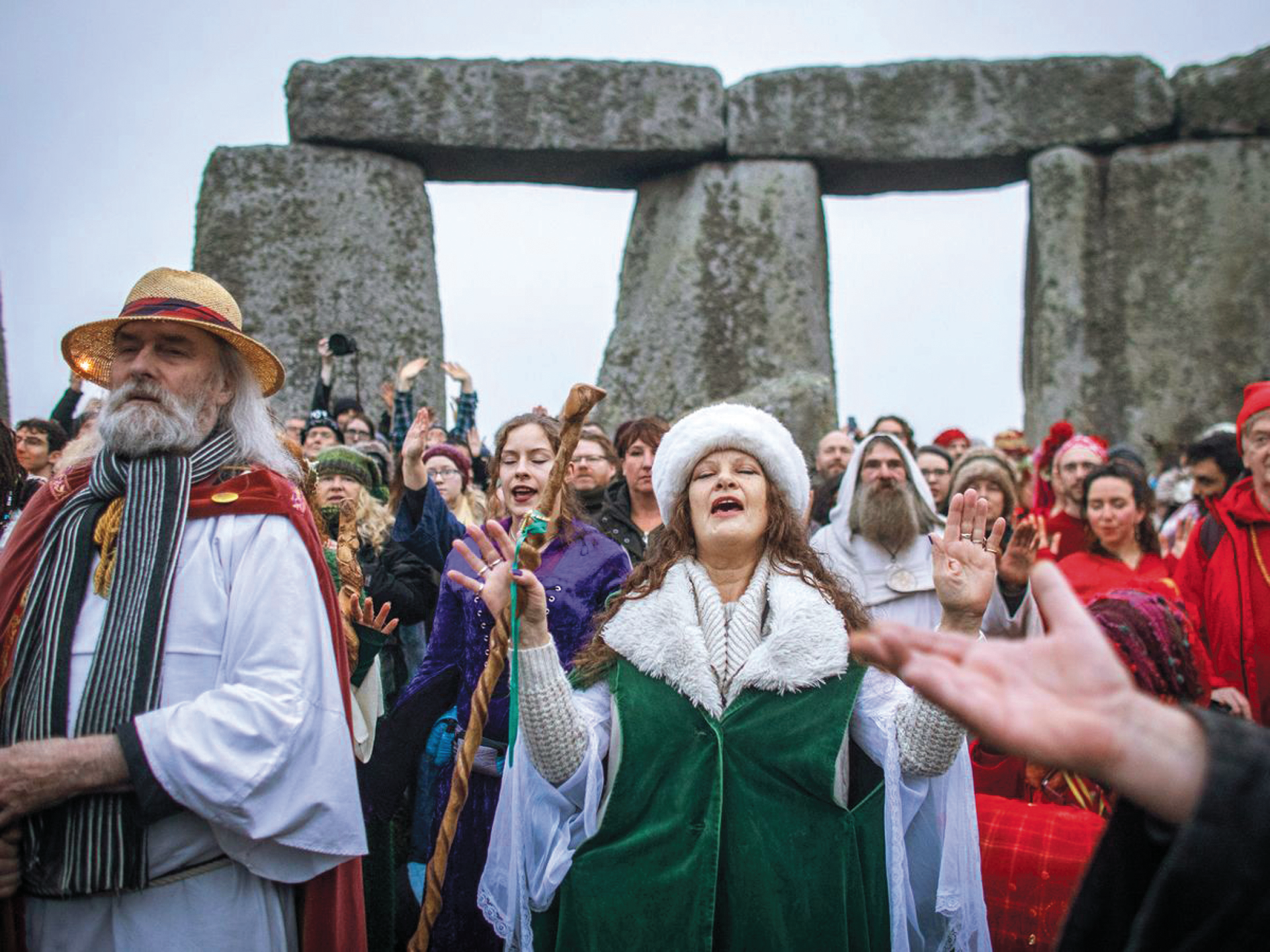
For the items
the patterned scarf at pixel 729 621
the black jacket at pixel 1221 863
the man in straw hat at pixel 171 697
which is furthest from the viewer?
the patterned scarf at pixel 729 621

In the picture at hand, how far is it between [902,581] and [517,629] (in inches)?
83.1

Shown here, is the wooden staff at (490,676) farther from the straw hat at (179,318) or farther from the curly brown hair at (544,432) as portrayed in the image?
the curly brown hair at (544,432)

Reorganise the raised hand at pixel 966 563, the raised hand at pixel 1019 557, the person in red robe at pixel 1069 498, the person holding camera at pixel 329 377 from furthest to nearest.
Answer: the person holding camera at pixel 329 377 → the person in red robe at pixel 1069 498 → the raised hand at pixel 1019 557 → the raised hand at pixel 966 563

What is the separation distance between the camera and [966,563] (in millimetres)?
2068

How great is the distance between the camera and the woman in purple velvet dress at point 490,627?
9.05 feet

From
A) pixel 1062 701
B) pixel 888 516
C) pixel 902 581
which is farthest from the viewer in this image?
pixel 888 516

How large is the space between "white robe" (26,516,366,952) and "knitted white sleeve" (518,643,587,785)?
1.17ft

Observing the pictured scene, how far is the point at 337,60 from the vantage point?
806 centimetres

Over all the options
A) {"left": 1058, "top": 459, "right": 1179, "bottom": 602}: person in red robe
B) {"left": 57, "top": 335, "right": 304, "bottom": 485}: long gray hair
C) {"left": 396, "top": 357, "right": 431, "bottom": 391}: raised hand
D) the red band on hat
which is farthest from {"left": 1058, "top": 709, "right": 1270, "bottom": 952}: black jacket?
{"left": 396, "top": 357, "right": 431, "bottom": 391}: raised hand

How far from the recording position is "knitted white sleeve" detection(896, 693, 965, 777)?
1984mm

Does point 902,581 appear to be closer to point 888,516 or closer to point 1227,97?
point 888,516

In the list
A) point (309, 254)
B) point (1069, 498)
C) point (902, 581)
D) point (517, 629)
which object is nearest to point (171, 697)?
point (517, 629)

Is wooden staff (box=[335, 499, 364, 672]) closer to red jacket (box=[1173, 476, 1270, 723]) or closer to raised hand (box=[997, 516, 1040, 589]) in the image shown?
raised hand (box=[997, 516, 1040, 589])

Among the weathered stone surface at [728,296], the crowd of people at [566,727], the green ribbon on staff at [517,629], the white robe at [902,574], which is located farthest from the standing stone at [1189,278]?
the green ribbon on staff at [517,629]
